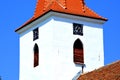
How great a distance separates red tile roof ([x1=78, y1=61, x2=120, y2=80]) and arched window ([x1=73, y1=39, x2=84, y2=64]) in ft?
5.12

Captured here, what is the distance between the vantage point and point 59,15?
36.9 m

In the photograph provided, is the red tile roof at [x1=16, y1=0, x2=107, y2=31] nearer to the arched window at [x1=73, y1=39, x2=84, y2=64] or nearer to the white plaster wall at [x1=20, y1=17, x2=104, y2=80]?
the white plaster wall at [x1=20, y1=17, x2=104, y2=80]

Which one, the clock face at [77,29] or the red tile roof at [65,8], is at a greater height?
the red tile roof at [65,8]

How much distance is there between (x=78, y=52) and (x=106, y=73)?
4115 mm

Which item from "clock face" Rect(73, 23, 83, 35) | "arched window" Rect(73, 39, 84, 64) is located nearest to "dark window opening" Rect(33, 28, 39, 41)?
"clock face" Rect(73, 23, 83, 35)

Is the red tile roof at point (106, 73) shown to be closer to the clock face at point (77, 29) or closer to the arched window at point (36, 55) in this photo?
the clock face at point (77, 29)

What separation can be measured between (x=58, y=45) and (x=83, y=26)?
2.32 metres

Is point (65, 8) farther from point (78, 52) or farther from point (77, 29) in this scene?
point (78, 52)

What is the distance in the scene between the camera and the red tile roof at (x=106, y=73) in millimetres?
32250

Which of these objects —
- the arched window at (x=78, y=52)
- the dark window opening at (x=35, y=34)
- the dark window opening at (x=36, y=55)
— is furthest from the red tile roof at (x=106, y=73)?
the dark window opening at (x=35, y=34)

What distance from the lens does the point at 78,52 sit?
122ft

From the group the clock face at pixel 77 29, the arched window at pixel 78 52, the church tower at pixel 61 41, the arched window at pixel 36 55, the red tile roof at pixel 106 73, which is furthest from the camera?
the arched window at pixel 36 55

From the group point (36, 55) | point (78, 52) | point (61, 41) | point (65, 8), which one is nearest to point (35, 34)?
point (36, 55)

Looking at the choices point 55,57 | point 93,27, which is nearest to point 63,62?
point 55,57
